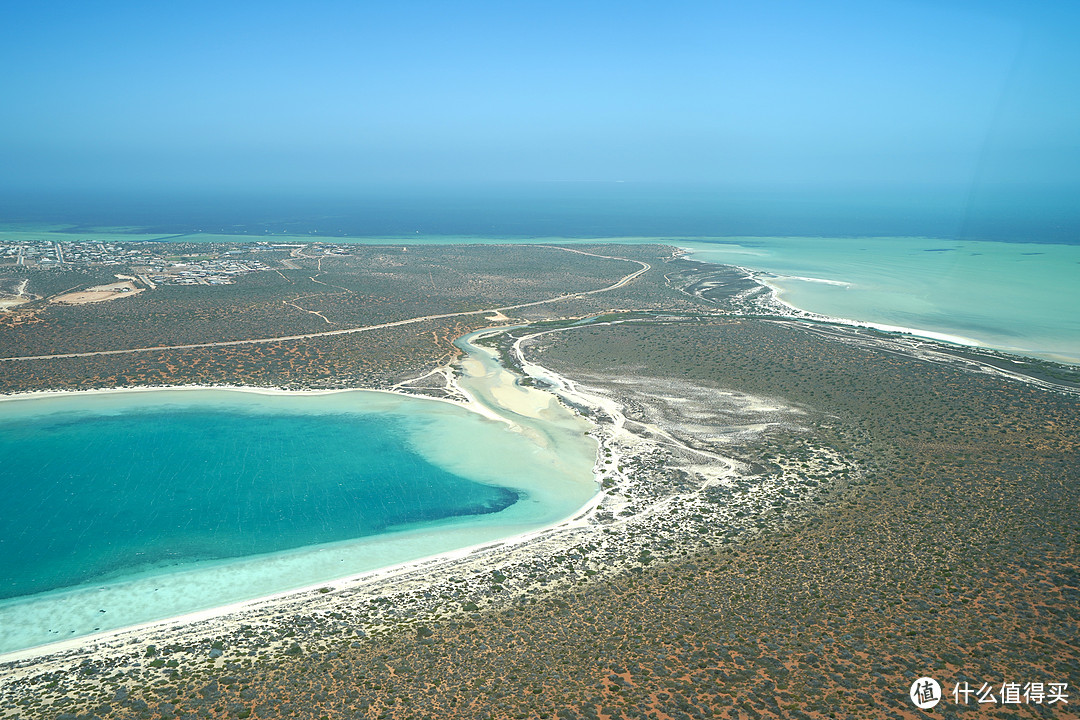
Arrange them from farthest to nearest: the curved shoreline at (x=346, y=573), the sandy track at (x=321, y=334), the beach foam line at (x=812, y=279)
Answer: the beach foam line at (x=812, y=279) < the sandy track at (x=321, y=334) < the curved shoreline at (x=346, y=573)

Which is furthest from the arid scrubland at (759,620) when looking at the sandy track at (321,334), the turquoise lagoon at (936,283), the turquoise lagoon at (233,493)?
the sandy track at (321,334)

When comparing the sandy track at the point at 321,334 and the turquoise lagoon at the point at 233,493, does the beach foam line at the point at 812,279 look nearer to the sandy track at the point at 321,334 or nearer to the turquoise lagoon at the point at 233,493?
the sandy track at the point at 321,334

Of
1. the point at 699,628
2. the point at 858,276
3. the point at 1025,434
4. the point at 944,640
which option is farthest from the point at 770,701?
the point at 858,276

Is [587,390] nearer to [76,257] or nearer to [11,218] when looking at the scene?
[76,257]

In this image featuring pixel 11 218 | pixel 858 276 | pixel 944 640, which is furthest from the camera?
pixel 11 218

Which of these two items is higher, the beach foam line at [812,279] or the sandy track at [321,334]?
the beach foam line at [812,279]

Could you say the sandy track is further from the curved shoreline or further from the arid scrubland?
the arid scrubland

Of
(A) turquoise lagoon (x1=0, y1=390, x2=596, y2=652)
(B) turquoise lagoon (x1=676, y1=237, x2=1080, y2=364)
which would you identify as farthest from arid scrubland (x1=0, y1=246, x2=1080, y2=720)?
(B) turquoise lagoon (x1=676, y1=237, x2=1080, y2=364)

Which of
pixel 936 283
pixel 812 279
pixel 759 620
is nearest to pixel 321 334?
pixel 759 620

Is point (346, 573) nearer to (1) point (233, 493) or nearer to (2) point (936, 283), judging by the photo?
(1) point (233, 493)
